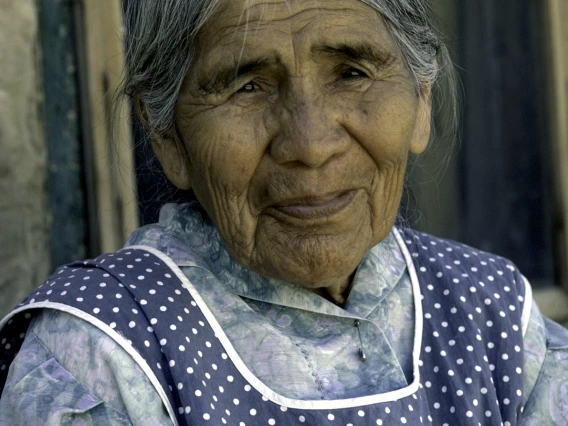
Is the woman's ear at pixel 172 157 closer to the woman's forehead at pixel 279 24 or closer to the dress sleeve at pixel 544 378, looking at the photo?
the woman's forehead at pixel 279 24

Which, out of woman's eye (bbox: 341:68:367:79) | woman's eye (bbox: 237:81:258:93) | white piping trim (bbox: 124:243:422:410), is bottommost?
white piping trim (bbox: 124:243:422:410)

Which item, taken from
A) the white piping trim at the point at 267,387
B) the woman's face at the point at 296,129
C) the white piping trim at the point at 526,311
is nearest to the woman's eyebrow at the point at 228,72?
the woman's face at the point at 296,129

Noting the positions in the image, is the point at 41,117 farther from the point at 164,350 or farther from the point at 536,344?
the point at 536,344

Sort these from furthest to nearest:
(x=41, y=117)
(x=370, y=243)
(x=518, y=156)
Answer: (x=518, y=156)
(x=41, y=117)
(x=370, y=243)

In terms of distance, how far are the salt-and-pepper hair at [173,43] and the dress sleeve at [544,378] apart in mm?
743

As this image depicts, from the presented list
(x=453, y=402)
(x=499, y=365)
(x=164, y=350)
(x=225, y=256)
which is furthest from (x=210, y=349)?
(x=499, y=365)

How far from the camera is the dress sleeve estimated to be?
212 centimetres

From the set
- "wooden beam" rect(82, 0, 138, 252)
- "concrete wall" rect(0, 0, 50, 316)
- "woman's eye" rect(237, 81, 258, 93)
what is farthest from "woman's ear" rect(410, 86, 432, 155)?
"concrete wall" rect(0, 0, 50, 316)

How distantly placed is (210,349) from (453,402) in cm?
62

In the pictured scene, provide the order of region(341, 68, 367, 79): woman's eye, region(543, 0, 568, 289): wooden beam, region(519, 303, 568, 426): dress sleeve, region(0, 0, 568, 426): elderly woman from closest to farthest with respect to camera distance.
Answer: region(0, 0, 568, 426): elderly woman → region(341, 68, 367, 79): woman's eye → region(519, 303, 568, 426): dress sleeve → region(543, 0, 568, 289): wooden beam

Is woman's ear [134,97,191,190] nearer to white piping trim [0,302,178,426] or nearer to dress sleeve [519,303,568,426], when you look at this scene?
white piping trim [0,302,178,426]

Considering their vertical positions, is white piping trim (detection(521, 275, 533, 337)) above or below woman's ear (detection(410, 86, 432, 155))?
below

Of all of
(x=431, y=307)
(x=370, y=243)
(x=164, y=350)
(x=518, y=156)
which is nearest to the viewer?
(x=164, y=350)

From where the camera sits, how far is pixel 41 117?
299 cm
